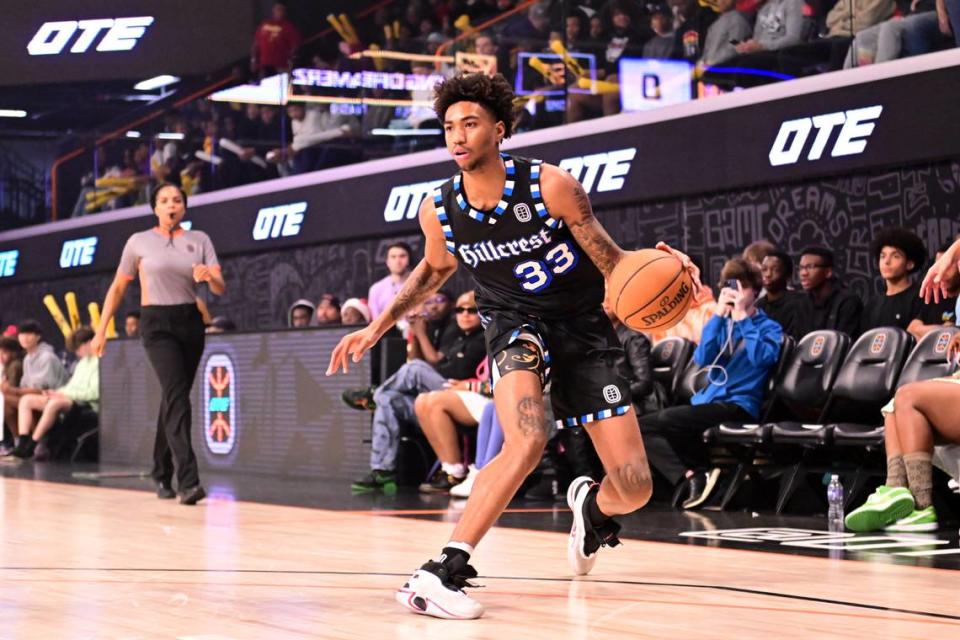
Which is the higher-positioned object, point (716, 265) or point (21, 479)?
point (716, 265)

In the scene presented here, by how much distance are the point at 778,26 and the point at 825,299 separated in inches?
76.1

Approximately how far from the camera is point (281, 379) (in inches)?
472

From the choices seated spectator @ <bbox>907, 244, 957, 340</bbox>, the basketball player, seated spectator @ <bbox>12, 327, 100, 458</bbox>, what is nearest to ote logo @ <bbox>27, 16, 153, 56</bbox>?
seated spectator @ <bbox>12, 327, 100, 458</bbox>

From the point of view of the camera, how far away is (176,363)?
888 cm

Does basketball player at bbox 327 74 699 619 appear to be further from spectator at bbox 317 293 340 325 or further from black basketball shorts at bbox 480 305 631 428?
spectator at bbox 317 293 340 325

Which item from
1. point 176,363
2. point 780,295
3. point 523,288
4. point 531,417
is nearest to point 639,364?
point 780,295

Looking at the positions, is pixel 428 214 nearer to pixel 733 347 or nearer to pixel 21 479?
pixel 733 347

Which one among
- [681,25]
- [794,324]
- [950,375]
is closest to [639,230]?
[681,25]

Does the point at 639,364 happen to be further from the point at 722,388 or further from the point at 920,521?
the point at 920,521

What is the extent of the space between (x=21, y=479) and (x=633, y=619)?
8828 mm

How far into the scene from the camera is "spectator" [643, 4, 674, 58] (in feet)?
33.7

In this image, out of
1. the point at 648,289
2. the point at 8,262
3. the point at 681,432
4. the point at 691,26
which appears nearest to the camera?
the point at 648,289

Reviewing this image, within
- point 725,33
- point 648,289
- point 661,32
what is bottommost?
point 648,289

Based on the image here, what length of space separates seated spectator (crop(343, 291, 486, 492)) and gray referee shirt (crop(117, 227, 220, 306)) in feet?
6.26
